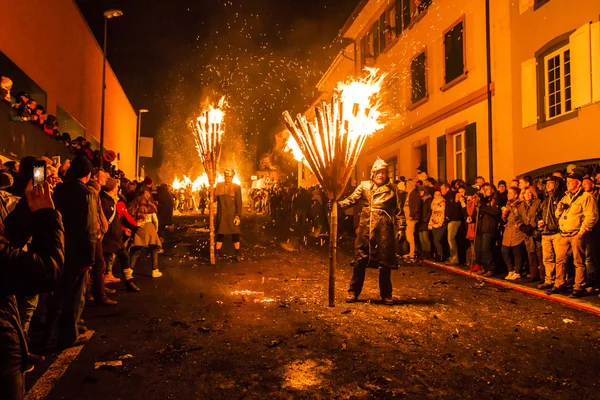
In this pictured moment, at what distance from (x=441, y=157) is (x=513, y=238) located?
823 centimetres

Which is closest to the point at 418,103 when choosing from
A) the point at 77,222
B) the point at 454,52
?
the point at 454,52

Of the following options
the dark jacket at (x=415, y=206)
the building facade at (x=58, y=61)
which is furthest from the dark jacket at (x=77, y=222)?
the dark jacket at (x=415, y=206)

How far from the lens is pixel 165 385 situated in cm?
394

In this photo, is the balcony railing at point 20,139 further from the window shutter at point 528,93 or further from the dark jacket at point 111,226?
the window shutter at point 528,93

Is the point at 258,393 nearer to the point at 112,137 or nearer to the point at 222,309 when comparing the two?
the point at 222,309

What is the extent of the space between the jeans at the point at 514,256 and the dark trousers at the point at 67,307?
866 centimetres

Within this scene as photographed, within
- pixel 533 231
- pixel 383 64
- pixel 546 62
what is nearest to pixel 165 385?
pixel 533 231

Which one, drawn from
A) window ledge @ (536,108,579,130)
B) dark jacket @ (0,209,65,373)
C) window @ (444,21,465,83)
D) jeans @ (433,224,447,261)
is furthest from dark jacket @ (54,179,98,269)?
window @ (444,21,465,83)

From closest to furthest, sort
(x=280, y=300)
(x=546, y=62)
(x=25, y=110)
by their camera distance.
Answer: (x=280, y=300), (x=25, y=110), (x=546, y=62)

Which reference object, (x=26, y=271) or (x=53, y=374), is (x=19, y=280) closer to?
(x=26, y=271)

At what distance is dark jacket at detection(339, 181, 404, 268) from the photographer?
7043 mm

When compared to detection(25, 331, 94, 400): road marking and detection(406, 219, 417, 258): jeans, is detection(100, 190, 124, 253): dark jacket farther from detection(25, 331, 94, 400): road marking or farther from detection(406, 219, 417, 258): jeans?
detection(406, 219, 417, 258): jeans

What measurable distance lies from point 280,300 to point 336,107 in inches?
130

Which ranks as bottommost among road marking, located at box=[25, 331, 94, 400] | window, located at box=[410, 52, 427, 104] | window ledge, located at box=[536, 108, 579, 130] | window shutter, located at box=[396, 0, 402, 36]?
road marking, located at box=[25, 331, 94, 400]
